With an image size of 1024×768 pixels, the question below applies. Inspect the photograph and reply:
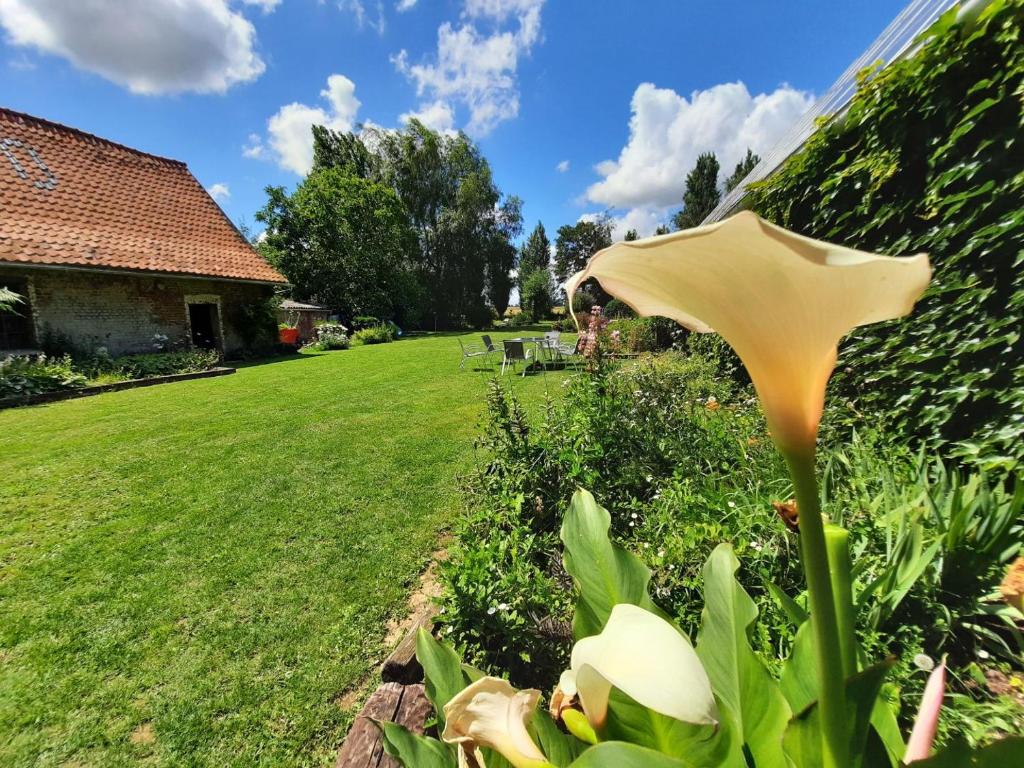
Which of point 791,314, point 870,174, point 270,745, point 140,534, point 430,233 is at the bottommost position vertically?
point 270,745

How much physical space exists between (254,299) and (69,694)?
14.9m

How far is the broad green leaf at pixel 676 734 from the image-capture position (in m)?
0.79

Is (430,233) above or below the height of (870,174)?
above

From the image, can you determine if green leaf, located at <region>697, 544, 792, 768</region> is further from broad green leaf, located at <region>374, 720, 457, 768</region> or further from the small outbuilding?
the small outbuilding

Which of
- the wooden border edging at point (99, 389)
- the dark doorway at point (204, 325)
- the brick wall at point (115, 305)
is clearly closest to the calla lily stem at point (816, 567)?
the wooden border edging at point (99, 389)

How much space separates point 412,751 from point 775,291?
3.75ft

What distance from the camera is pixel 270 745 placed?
188 cm

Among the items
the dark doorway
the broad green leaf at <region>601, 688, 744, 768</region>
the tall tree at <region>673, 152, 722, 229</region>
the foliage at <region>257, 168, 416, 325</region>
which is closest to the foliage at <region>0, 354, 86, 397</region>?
the dark doorway

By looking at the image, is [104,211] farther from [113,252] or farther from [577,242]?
[577,242]

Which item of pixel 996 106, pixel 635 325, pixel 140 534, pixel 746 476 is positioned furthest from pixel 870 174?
pixel 635 325

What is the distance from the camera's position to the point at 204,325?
14078 mm

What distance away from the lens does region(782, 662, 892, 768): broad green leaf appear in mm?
644

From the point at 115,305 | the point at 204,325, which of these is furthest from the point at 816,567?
the point at 204,325

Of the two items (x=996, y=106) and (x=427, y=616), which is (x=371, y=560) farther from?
(x=996, y=106)
